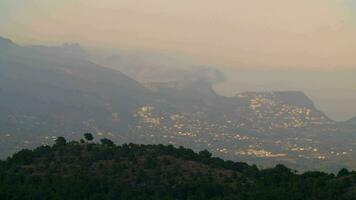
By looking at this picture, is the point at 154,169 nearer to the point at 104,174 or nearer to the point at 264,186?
the point at 104,174

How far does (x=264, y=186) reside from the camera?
152625 millimetres

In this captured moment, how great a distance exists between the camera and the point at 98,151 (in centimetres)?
18562

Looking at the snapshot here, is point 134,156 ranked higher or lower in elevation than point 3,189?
higher

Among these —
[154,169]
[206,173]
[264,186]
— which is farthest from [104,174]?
[264,186]

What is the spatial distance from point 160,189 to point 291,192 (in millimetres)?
30199

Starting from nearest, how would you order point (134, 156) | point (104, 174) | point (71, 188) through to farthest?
point (71, 188) → point (104, 174) → point (134, 156)

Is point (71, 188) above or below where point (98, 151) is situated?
below

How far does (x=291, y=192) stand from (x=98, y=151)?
63657mm

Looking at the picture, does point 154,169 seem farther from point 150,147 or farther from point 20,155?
point 20,155

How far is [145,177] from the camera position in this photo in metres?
166

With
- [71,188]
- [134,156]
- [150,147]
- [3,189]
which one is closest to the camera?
[3,189]

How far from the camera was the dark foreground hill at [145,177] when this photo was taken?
140500 millimetres

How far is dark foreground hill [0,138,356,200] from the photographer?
140500mm

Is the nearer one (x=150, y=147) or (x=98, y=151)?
(x=98, y=151)
